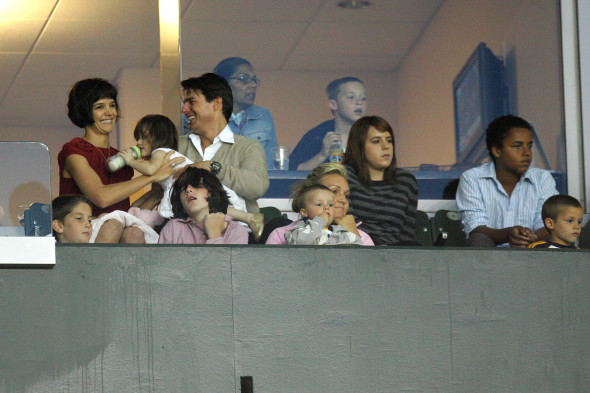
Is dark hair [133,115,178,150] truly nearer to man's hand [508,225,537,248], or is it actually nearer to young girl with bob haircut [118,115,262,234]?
young girl with bob haircut [118,115,262,234]

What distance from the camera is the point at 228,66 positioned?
6.84m

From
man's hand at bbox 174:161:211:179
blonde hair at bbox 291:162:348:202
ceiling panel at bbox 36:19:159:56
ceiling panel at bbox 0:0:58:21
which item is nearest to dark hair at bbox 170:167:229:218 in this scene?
man's hand at bbox 174:161:211:179

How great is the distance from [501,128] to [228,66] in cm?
168

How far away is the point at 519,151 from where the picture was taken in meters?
6.06

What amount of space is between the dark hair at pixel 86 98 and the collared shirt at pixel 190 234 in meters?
0.79

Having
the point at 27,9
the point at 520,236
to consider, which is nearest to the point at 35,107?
the point at 27,9

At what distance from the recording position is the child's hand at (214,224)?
4965mm


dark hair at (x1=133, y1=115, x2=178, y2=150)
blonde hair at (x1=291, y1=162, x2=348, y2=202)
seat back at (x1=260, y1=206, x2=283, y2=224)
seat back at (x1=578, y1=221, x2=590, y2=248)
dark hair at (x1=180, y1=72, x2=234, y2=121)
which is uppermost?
dark hair at (x1=180, y1=72, x2=234, y2=121)

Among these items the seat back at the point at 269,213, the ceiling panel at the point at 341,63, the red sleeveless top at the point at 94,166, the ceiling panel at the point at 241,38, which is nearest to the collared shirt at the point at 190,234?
the red sleeveless top at the point at 94,166

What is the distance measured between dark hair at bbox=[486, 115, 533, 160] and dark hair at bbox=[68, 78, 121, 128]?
1.98m

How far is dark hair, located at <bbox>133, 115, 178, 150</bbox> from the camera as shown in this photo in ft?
18.3

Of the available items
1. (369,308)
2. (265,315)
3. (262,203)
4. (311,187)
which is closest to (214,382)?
(265,315)

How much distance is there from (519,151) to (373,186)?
881 mm

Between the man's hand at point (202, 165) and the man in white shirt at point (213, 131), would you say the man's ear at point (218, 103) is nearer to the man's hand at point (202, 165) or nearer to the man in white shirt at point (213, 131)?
the man in white shirt at point (213, 131)
